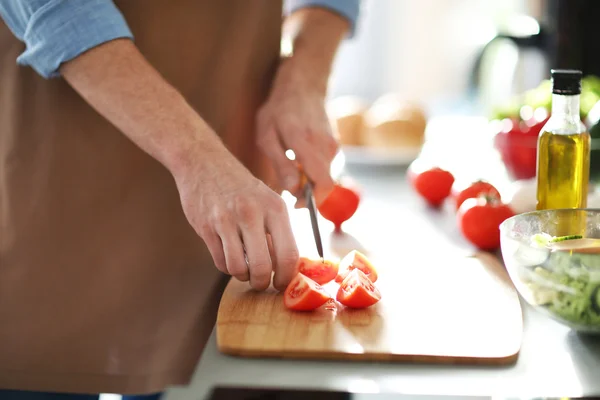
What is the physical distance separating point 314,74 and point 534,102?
1.88 ft

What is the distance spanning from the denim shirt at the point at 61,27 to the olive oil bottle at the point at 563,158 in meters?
0.56

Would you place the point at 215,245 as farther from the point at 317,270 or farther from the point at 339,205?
the point at 339,205

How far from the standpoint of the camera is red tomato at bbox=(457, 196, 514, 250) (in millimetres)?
1153

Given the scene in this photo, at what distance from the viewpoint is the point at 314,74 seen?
133cm

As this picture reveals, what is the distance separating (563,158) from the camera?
988mm

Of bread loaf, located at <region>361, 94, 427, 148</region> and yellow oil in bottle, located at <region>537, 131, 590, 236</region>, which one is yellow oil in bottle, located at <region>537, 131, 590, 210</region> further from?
bread loaf, located at <region>361, 94, 427, 148</region>

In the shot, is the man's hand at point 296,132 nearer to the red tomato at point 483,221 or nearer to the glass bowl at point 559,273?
the red tomato at point 483,221

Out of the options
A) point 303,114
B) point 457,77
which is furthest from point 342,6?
point 457,77

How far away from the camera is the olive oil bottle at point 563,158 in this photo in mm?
976

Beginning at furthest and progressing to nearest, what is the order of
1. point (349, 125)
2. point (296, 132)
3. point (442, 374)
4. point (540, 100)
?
point (349, 125), point (540, 100), point (296, 132), point (442, 374)

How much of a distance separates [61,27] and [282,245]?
0.38 m

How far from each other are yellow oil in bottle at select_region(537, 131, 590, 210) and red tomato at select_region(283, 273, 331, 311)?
0.34m

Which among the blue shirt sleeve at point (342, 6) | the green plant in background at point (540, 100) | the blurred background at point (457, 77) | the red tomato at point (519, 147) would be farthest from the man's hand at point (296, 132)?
the green plant in background at point (540, 100)

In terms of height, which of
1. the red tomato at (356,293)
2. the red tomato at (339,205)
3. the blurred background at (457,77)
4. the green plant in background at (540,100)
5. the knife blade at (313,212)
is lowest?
the blurred background at (457,77)
